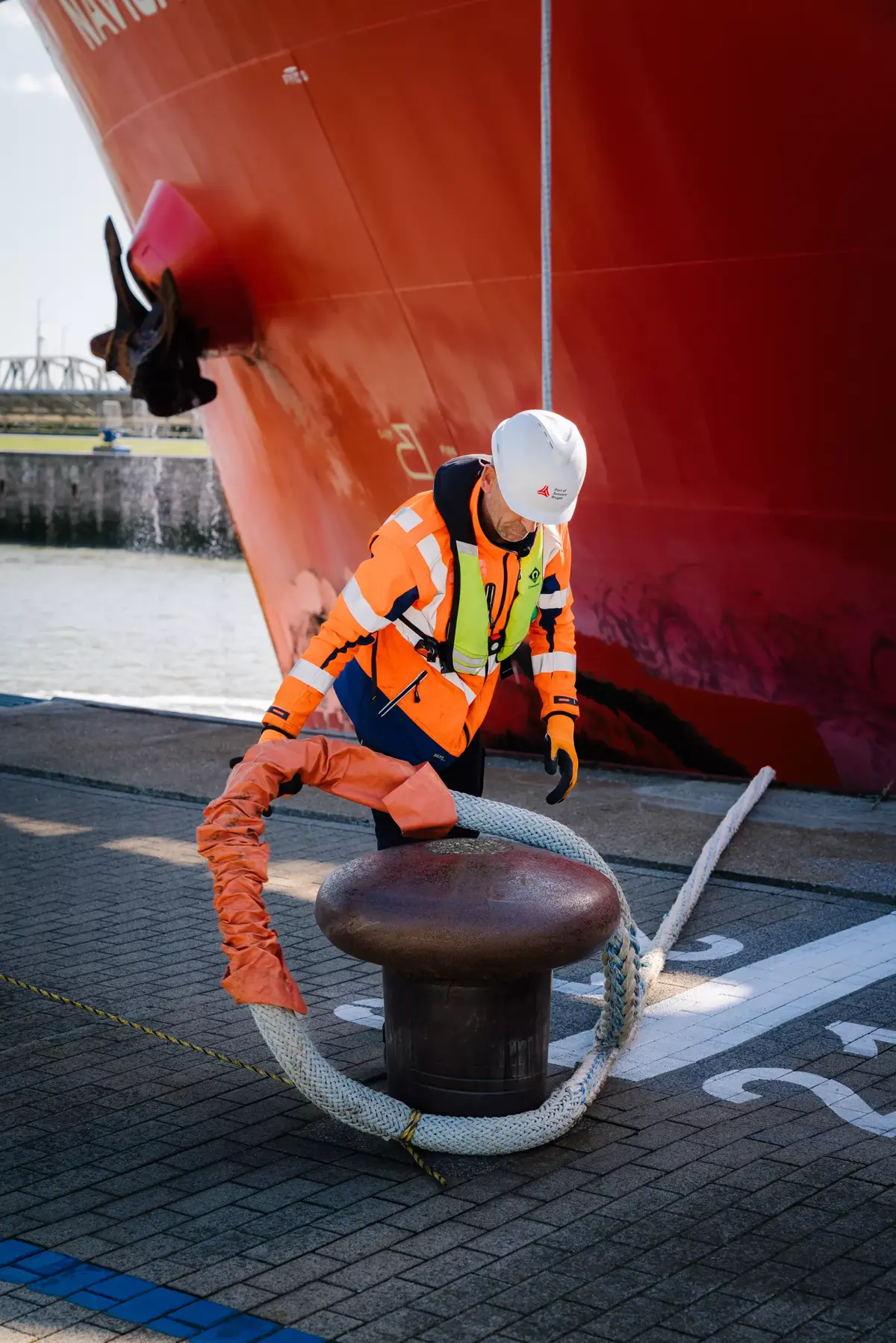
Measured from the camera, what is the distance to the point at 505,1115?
12.8 feet

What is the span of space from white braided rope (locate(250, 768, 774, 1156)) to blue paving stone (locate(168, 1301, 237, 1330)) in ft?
2.63

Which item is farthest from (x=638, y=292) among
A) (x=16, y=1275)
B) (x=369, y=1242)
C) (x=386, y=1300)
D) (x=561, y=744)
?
(x=16, y=1275)

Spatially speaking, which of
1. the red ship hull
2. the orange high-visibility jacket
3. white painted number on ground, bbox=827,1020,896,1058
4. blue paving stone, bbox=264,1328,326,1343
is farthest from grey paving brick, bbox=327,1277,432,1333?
the red ship hull

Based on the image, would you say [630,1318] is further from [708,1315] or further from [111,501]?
[111,501]

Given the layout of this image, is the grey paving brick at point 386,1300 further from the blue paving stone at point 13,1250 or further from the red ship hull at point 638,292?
the red ship hull at point 638,292

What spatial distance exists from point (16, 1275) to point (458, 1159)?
1.09 metres

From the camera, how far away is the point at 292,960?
5.47 metres

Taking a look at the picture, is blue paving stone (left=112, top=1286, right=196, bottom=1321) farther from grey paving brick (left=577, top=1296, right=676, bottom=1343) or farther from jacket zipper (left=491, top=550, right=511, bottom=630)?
jacket zipper (left=491, top=550, right=511, bottom=630)

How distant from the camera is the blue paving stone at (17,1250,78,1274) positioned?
326cm

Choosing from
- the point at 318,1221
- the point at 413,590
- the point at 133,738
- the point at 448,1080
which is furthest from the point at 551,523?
the point at 133,738

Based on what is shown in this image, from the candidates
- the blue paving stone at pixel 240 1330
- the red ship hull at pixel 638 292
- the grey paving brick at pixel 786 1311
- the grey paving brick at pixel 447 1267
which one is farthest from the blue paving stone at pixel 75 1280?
the red ship hull at pixel 638 292

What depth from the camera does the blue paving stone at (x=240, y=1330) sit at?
2975 mm

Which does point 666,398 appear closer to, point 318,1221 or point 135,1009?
point 135,1009

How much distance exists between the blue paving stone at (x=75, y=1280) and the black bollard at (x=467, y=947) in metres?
0.90
